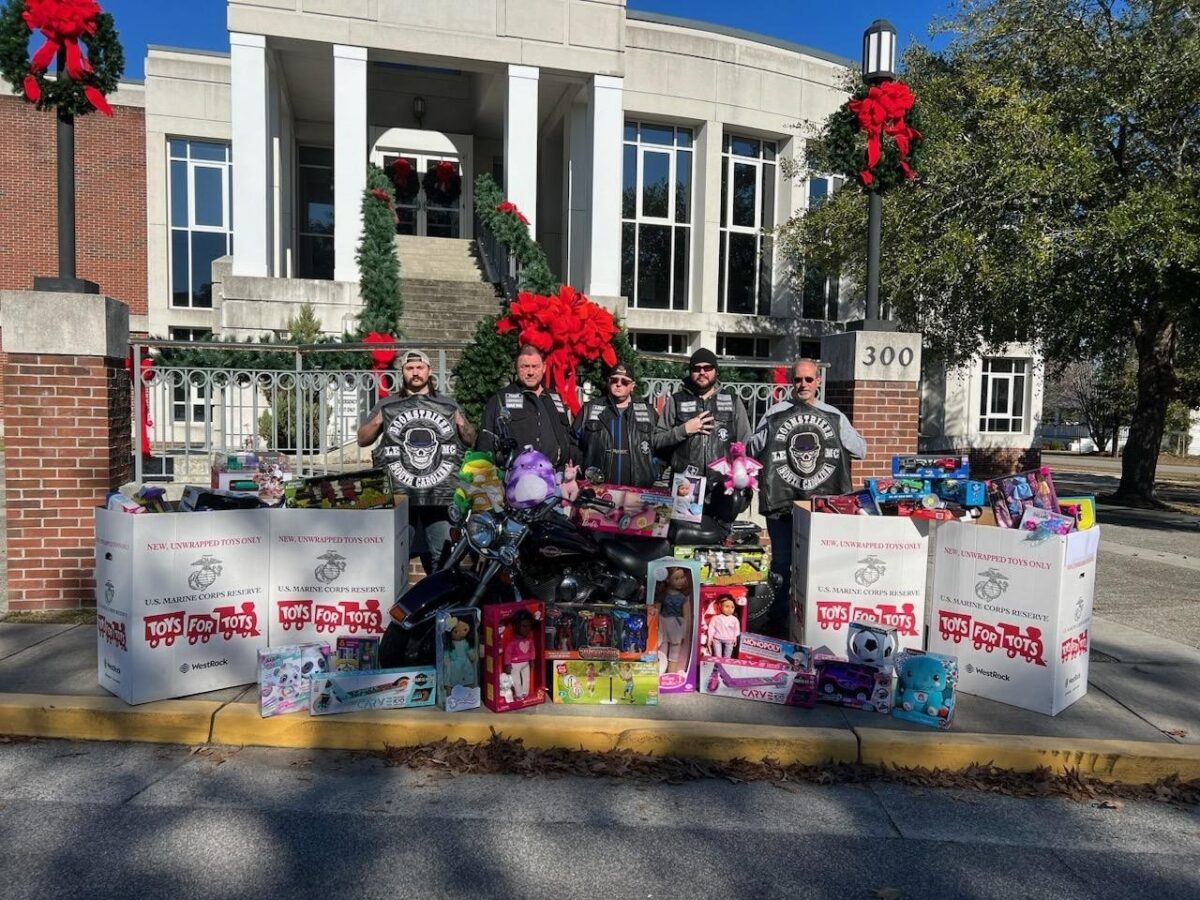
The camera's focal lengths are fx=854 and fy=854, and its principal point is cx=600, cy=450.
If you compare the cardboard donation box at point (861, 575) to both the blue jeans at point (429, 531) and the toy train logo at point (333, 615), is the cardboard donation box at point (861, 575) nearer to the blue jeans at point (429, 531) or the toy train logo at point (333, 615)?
the blue jeans at point (429, 531)

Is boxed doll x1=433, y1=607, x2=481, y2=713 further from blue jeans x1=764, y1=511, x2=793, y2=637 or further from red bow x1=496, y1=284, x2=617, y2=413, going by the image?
red bow x1=496, y1=284, x2=617, y2=413

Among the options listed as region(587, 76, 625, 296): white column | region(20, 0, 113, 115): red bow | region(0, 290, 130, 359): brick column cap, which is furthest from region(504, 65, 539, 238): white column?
region(0, 290, 130, 359): brick column cap

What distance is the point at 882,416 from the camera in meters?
7.69

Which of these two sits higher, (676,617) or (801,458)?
(801,458)

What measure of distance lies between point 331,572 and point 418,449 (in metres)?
1.06

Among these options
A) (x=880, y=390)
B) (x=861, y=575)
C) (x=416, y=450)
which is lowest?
(x=861, y=575)

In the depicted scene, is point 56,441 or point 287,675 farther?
point 56,441

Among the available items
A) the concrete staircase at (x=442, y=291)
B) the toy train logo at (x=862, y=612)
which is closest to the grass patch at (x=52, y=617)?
the toy train logo at (x=862, y=612)

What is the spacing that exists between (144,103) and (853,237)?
19.8m

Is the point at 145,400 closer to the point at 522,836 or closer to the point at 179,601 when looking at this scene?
the point at 179,601

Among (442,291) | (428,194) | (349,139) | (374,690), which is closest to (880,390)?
(374,690)

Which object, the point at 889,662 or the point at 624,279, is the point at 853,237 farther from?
the point at 889,662

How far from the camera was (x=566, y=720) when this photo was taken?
425 cm

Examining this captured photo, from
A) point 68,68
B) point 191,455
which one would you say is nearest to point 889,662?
point 68,68
